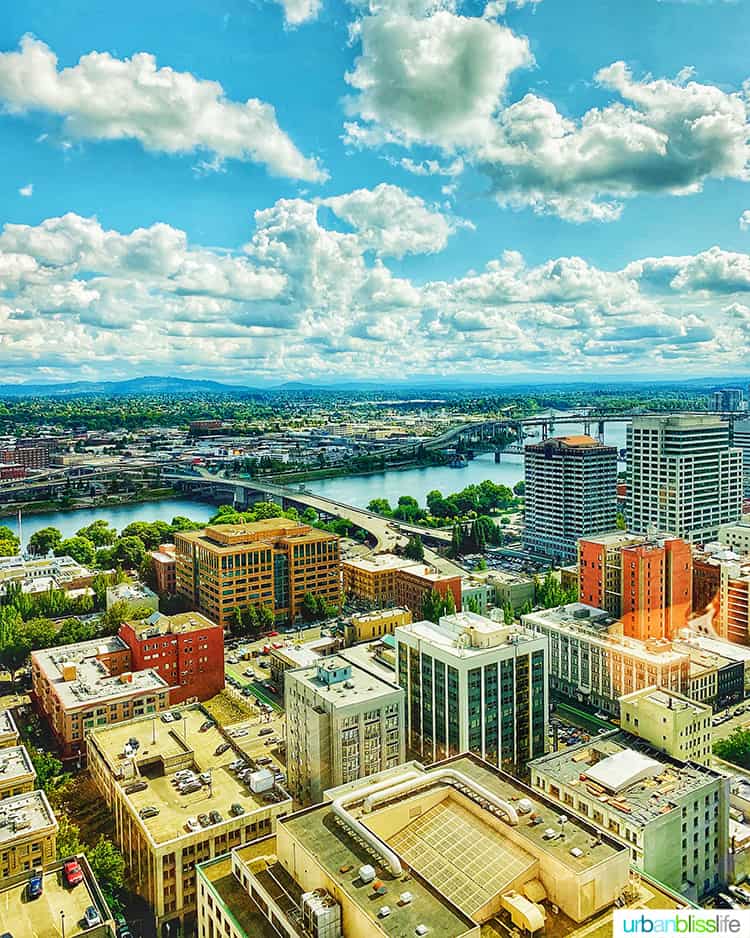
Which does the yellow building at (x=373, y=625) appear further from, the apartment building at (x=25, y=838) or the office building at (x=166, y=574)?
the apartment building at (x=25, y=838)

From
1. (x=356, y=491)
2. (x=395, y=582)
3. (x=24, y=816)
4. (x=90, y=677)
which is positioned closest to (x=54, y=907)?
(x=24, y=816)

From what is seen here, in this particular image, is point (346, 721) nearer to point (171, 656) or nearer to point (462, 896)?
point (462, 896)

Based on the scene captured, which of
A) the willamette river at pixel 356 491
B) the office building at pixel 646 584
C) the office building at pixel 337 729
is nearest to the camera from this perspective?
the office building at pixel 337 729

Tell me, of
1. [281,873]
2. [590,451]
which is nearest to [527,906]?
[281,873]

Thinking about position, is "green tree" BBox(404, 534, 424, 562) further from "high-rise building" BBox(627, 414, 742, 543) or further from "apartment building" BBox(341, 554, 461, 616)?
"high-rise building" BBox(627, 414, 742, 543)

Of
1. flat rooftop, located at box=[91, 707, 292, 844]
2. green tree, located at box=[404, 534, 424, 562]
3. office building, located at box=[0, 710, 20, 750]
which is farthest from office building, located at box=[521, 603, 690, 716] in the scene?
office building, located at box=[0, 710, 20, 750]

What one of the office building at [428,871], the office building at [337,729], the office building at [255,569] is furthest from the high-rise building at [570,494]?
the office building at [428,871]
